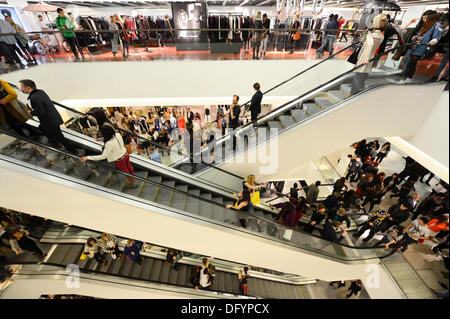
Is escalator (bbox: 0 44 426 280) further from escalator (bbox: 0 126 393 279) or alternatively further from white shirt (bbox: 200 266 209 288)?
white shirt (bbox: 200 266 209 288)

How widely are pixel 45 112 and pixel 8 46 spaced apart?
470 centimetres

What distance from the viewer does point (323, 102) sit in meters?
5.33

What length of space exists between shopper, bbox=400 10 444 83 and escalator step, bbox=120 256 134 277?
8663 mm

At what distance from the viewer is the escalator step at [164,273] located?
21.3 ft

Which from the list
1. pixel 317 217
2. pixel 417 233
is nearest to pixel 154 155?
pixel 317 217

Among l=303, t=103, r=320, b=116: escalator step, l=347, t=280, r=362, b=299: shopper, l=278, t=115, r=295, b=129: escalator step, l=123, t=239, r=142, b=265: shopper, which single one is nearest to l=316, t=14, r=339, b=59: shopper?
l=303, t=103, r=320, b=116: escalator step

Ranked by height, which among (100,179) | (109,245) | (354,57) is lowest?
(109,245)

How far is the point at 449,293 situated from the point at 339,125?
13.1 ft

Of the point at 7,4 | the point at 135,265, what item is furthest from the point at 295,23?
the point at 7,4

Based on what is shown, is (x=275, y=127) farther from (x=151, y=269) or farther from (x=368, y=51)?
(x=151, y=269)
